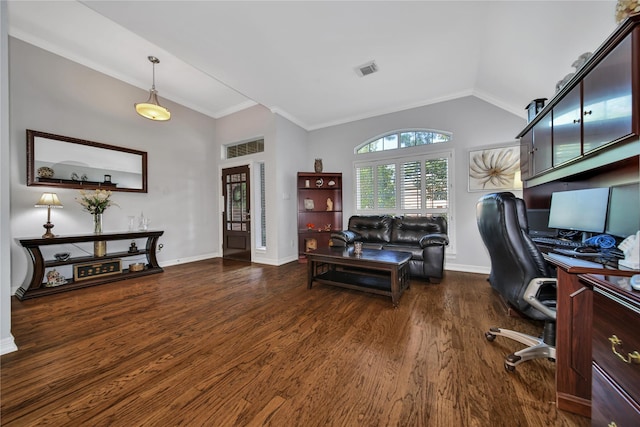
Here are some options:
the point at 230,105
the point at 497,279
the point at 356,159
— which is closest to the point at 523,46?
the point at 497,279

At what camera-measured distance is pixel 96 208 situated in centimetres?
344

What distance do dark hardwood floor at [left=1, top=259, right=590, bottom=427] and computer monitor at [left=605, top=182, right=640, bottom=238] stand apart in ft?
3.25

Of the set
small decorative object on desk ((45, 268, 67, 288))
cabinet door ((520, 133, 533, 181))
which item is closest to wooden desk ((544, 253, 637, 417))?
cabinet door ((520, 133, 533, 181))

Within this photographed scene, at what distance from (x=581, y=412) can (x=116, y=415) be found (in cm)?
236

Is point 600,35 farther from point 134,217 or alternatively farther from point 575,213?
point 134,217

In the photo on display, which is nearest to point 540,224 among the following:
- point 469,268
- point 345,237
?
point 469,268

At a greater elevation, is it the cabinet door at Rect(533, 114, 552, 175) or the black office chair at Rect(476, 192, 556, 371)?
the cabinet door at Rect(533, 114, 552, 175)

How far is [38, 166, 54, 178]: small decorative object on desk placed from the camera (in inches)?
121

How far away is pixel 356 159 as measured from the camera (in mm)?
4762

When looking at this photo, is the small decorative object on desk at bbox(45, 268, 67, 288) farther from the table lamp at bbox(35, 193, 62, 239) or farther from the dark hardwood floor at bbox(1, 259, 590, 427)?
the table lamp at bbox(35, 193, 62, 239)

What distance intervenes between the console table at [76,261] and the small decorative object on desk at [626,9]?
17.6 feet

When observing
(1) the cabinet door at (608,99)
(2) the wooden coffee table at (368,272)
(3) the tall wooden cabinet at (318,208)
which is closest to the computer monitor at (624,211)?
(1) the cabinet door at (608,99)

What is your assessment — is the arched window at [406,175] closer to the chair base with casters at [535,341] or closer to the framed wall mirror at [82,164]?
the chair base with casters at [535,341]

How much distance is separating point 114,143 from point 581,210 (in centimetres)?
621
